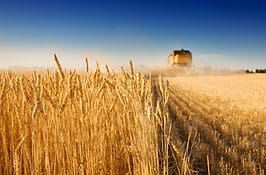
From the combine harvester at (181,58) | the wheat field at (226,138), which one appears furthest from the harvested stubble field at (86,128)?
the combine harvester at (181,58)

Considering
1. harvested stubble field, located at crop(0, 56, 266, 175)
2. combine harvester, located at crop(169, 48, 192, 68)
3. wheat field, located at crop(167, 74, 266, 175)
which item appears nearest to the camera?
harvested stubble field, located at crop(0, 56, 266, 175)

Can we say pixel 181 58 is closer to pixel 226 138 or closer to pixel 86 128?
pixel 226 138

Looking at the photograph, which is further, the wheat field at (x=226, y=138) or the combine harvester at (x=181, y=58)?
the combine harvester at (x=181, y=58)

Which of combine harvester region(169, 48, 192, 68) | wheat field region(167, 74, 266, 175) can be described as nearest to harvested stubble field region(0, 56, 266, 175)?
wheat field region(167, 74, 266, 175)

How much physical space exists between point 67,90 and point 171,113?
6049 millimetres

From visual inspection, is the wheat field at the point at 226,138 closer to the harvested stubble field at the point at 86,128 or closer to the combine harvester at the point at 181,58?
A: the harvested stubble field at the point at 86,128

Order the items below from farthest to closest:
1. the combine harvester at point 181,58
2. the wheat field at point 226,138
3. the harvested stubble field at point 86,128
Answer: the combine harvester at point 181,58 → the wheat field at point 226,138 → the harvested stubble field at point 86,128

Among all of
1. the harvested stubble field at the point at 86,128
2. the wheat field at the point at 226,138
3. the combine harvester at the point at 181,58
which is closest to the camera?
the harvested stubble field at the point at 86,128

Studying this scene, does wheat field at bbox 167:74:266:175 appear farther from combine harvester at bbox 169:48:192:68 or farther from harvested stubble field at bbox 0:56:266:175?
combine harvester at bbox 169:48:192:68

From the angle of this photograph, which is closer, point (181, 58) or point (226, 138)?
point (226, 138)

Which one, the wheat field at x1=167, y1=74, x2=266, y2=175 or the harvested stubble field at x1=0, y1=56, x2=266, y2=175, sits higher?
the harvested stubble field at x1=0, y1=56, x2=266, y2=175

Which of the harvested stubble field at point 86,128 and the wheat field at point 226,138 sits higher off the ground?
the harvested stubble field at point 86,128

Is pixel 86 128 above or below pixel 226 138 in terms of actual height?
above

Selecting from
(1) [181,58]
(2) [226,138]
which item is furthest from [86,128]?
(1) [181,58]
